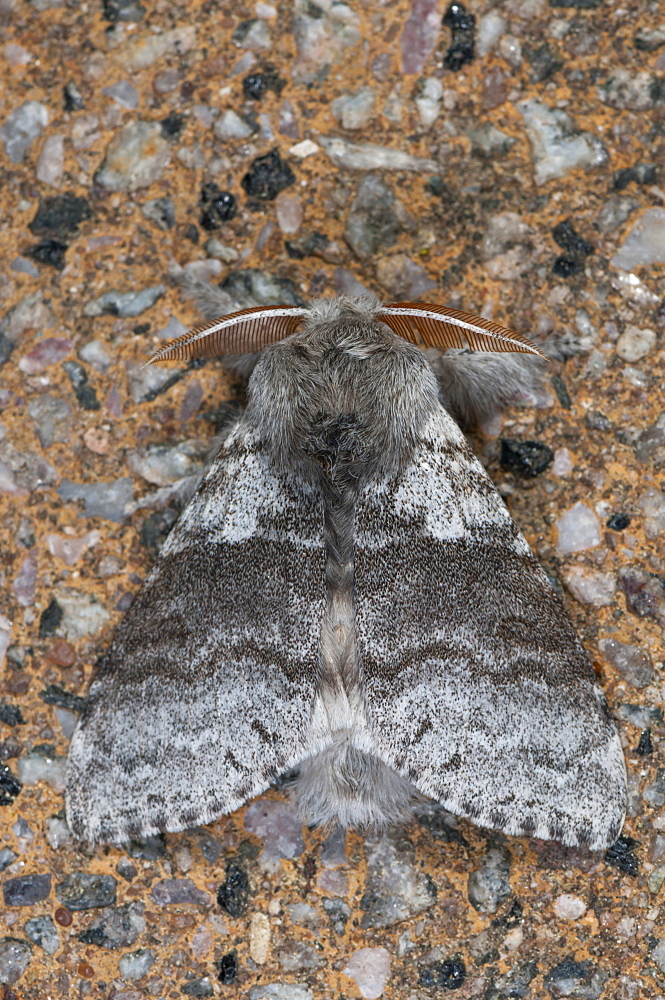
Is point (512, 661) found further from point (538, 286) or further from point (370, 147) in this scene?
point (370, 147)

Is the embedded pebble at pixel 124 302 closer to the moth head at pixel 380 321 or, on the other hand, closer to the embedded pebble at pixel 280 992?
the moth head at pixel 380 321

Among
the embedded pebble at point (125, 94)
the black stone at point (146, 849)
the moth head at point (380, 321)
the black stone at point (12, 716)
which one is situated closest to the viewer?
the moth head at point (380, 321)

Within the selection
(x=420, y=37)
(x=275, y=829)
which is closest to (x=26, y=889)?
(x=275, y=829)

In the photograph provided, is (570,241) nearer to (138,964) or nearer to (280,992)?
(280,992)

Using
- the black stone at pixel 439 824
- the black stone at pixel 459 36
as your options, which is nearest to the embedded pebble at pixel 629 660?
the black stone at pixel 439 824

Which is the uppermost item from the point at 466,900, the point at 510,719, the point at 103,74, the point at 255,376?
the point at 103,74

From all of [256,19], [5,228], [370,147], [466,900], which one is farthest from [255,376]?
[466,900]
